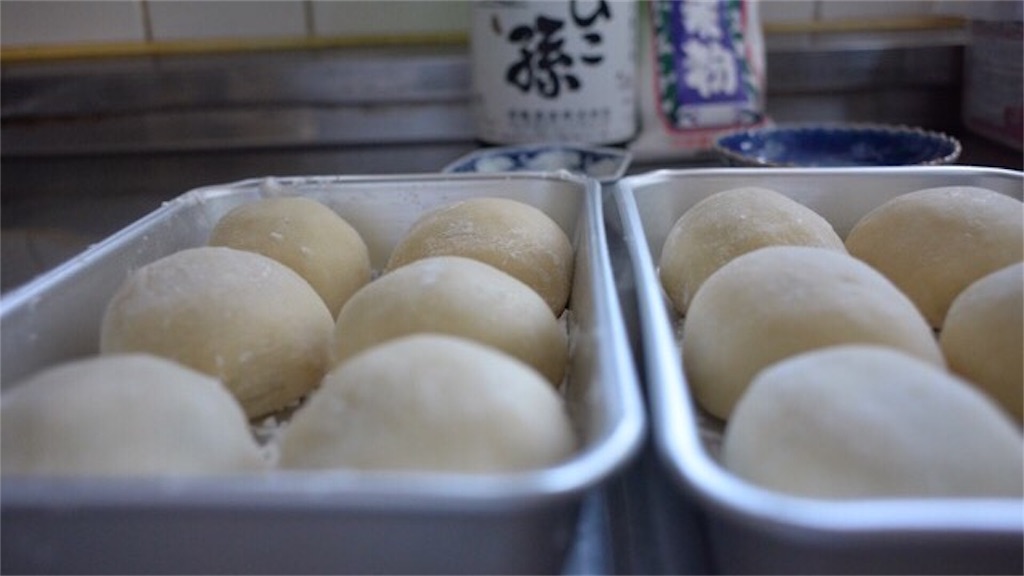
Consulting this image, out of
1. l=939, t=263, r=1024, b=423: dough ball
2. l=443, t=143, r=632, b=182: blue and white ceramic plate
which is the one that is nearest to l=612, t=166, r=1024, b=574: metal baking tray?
→ l=939, t=263, r=1024, b=423: dough ball

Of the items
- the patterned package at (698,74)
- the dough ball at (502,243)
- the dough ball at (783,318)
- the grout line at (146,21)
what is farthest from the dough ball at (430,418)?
the grout line at (146,21)

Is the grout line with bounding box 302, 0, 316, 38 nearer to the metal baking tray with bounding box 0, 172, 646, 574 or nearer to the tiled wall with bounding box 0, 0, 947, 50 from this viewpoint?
the tiled wall with bounding box 0, 0, 947, 50

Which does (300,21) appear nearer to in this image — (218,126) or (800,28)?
(218,126)

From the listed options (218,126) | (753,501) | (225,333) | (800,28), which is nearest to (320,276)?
(225,333)

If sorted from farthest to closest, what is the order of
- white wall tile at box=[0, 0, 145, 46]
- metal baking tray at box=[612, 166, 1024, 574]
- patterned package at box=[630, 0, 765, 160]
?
white wall tile at box=[0, 0, 145, 46] < patterned package at box=[630, 0, 765, 160] < metal baking tray at box=[612, 166, 1024, 574]

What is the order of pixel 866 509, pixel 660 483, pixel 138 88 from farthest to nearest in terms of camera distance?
pixel 138 88
pixel 660 483
pixel 866 509

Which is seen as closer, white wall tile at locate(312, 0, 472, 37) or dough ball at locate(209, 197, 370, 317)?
dough ball at locate(209, 197, 370, 317)
